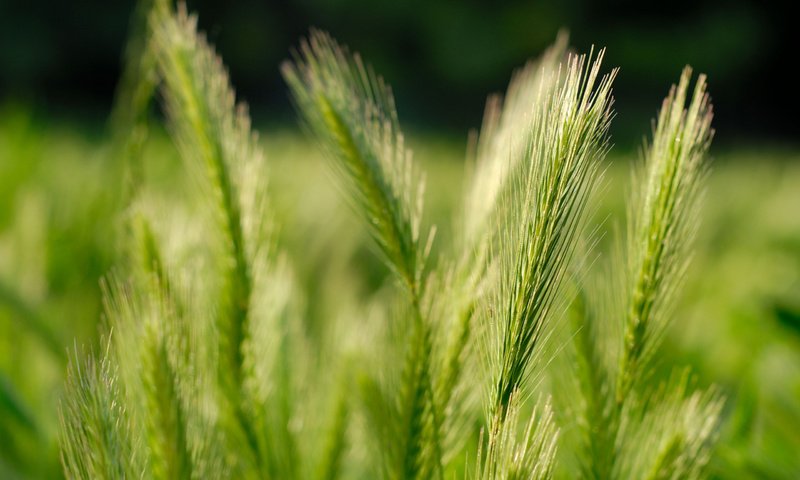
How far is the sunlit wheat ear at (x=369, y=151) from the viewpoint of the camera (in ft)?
1.11

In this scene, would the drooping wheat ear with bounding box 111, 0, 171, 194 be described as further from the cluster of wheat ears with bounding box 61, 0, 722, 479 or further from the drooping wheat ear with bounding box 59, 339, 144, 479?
the drooping wheat ear with bounding box 59, 339, 144, 479

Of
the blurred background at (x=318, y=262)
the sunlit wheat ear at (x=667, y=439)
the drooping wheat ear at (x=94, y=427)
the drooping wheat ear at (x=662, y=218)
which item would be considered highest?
the drooping wheat ear at (x=662, y=218)

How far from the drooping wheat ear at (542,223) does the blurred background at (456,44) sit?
24.1 feet

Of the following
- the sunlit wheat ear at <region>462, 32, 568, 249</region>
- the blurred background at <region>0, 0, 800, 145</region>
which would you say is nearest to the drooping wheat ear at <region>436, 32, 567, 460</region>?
the sunlit wheat ear at <region>462, 32, 568, 249</region>

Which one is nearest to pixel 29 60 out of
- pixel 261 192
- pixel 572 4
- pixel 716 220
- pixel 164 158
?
pixel 572 4

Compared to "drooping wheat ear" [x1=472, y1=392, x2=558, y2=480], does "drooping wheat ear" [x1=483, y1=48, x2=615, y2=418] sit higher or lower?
higher

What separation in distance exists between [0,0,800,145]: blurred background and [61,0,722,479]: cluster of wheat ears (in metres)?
7.24

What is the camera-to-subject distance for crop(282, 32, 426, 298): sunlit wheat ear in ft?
1.11

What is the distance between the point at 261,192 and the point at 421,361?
0.13m

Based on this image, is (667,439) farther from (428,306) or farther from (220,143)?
(220,143)

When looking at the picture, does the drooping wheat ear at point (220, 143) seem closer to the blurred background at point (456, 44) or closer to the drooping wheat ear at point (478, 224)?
the drooping wheat ear at point (478, 224)

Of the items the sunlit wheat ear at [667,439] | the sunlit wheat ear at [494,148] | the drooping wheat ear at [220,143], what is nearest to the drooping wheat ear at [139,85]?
the drooping wheat ear at [220,143]

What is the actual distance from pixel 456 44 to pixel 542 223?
27.1 ft

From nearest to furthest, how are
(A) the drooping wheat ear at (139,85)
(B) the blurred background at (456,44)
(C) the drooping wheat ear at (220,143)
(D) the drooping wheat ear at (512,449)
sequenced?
(D) the drooping wheat ear at (512,449), (C) the drooping wheat ear at (220,143), (A) the drooping wheat ear at (139,85), (B) the blurred background at (456,44)
